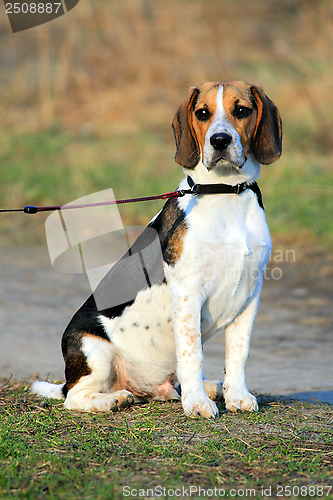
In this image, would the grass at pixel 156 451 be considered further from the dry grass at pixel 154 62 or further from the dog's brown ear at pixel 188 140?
the dry grass at pixel 154 62

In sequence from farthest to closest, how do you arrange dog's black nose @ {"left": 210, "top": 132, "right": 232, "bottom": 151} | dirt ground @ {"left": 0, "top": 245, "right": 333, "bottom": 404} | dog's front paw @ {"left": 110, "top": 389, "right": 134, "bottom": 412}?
1. dirt ground @ {"left": 0, "top": 245, "right": 333, "bottom": 404}
2. dog's front paw @ {"left": 110, "top": 389, "right": 134, "bottom": 412}
3. dog's black nose @ {"left": 210, "top": 132, "right": 232, "bottom": 151}

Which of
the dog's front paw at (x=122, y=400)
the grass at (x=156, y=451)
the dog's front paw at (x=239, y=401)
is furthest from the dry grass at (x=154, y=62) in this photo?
the grass at (x=156, y=451)

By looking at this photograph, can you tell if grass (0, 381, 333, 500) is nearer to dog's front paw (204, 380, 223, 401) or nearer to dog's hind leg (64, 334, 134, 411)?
dog's hind leg (64, 334, 134, 411)

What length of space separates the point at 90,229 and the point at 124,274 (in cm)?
601

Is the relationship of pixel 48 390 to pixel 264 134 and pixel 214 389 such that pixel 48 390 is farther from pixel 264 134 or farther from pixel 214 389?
pixel 264 134

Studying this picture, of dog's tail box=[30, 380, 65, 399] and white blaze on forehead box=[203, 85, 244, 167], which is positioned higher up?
white blaze on forehead box=[203, 85, 244, 167]

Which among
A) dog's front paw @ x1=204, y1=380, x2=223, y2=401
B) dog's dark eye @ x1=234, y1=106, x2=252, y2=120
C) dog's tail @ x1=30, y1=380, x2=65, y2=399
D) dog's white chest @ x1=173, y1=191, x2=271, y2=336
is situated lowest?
dog's front paw @ x1=204, y1=380, x2=223, y2=401

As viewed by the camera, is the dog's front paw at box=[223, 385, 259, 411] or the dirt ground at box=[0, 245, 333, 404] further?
the dirt ground at box=[0, 245, 333, 404]

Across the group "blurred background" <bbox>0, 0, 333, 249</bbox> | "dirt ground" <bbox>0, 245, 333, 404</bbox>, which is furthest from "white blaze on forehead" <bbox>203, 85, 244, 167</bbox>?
"blurred background" <bbox>0, 0, 333, 249</bbox>

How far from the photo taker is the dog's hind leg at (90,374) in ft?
12.7

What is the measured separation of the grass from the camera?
276 cm

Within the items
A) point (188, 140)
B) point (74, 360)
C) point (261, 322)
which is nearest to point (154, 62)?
point (261, 322)

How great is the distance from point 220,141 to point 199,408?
164cm

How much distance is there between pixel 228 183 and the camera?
12.5ft
